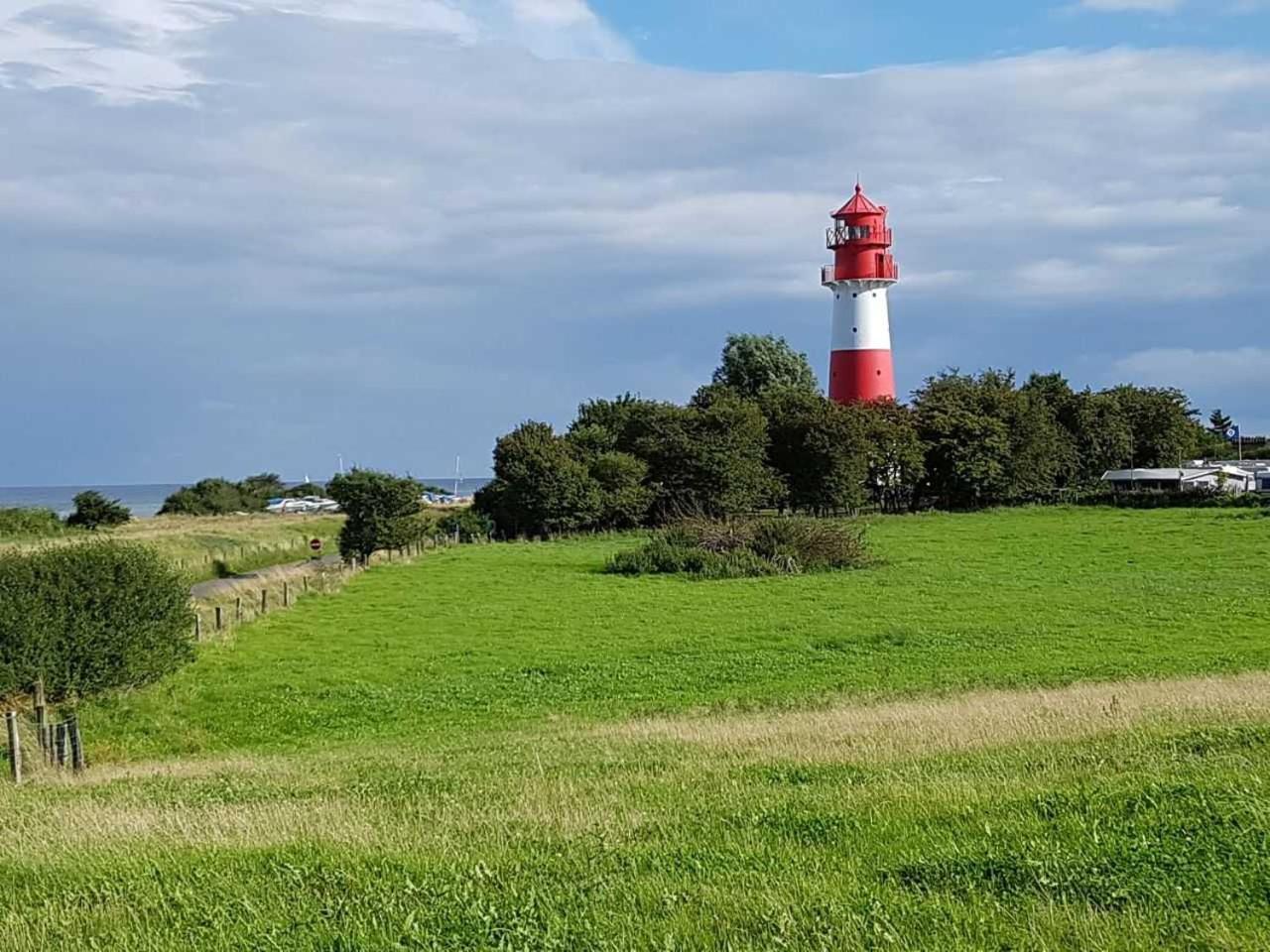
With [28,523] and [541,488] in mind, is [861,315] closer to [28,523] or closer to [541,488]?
[541,488]

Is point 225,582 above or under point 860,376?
under

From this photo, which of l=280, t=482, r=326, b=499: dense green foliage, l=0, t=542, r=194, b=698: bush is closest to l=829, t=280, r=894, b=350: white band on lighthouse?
l=0, t=542, r=194, b=698: bush

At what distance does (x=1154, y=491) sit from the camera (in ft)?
241

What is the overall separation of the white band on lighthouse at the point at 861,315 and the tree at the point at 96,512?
4455cm

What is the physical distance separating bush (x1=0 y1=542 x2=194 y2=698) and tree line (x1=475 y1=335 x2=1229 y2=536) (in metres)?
42.0

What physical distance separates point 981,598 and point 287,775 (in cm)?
2480

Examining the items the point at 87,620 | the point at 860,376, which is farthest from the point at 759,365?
the point at 87,620

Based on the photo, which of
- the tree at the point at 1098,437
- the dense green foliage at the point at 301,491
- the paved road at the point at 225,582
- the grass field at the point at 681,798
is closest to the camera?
the grass field at the point at 681,798

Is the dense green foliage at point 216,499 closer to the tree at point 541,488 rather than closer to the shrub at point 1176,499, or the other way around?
the tree at point 541,488

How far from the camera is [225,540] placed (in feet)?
211

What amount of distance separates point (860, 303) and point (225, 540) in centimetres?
3621

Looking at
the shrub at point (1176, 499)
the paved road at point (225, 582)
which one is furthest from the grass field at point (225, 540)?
the shrub at point (1176, 499)

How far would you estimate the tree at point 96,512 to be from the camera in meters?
81.8

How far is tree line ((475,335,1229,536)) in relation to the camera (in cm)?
6800
